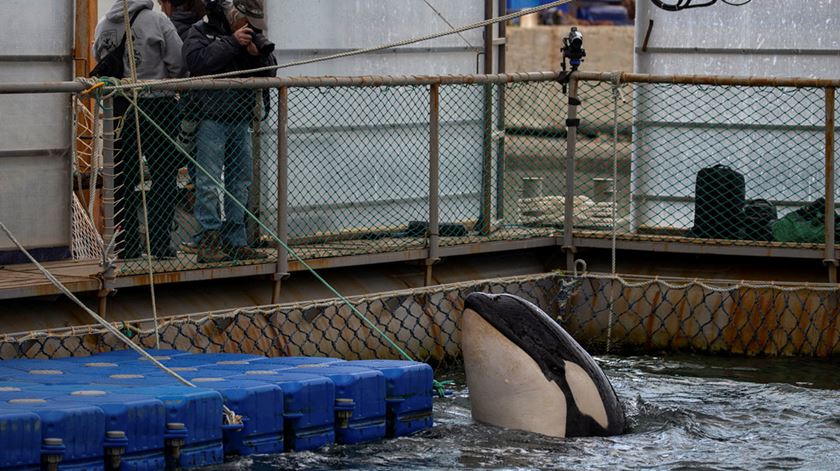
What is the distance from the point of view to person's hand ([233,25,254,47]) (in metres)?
10.5

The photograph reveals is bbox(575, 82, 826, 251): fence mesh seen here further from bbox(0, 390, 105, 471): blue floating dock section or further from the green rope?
bbox(0, 390, 105, 471): blue floating dock section

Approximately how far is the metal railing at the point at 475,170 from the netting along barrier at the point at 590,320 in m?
0.29

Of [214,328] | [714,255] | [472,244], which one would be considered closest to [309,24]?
[472,244]

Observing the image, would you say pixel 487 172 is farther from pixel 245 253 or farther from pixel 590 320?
pixel 245 253

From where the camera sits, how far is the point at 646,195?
13.1 m

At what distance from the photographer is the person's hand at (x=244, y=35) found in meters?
10.5

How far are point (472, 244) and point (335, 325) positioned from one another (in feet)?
5.07

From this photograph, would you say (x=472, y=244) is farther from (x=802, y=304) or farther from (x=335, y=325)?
(x=802, y=304)

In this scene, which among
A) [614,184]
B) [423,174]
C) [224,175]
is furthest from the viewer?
[423,174]

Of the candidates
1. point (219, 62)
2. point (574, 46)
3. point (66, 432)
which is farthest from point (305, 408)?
point (574, 46)

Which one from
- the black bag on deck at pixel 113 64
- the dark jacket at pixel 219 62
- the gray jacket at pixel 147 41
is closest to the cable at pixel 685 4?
the dark jacket at pixel 219 62

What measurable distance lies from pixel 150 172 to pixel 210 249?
2.14 feet

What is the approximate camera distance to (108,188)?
9602mm

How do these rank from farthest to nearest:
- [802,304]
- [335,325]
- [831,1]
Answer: [831,1] < [802,304] < [335,325]
